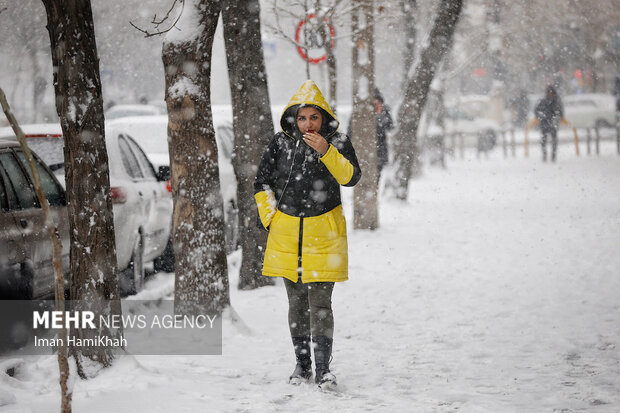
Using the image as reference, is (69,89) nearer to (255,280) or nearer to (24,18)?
(255,280)

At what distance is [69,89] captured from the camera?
500 cm

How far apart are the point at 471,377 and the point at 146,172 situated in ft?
15.9

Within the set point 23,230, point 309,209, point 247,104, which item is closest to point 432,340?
point 309,209

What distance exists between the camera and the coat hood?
16.7ft

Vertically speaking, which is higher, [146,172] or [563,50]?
[563,50]

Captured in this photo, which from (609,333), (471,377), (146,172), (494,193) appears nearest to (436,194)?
(494,193)

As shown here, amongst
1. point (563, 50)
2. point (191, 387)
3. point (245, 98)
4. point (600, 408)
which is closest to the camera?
point (600, 408)

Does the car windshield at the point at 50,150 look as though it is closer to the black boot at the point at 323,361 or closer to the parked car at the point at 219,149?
the parked car at the point at 219,149

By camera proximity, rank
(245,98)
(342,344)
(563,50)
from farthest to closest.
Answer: (563,50)
(245,98)
(342,344)

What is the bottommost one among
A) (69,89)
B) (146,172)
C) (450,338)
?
(450,338)

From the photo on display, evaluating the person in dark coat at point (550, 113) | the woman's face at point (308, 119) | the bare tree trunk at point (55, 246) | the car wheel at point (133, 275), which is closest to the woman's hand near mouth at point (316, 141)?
the woman's face at point (308, 119)

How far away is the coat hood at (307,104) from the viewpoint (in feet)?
16.7

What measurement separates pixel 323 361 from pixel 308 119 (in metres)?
1.41

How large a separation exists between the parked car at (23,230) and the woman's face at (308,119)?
232 centimetres
